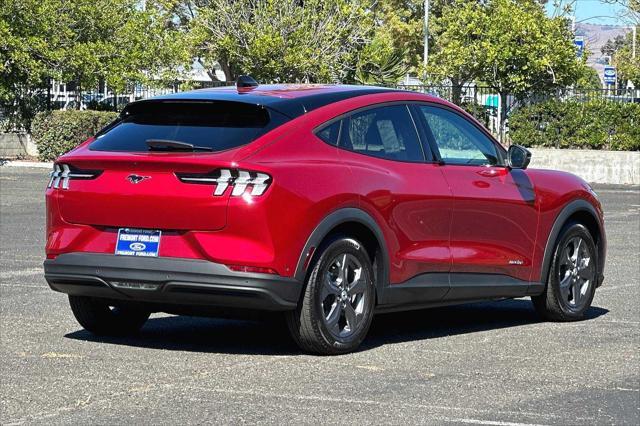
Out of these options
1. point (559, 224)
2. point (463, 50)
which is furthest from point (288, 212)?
point (463, 50)

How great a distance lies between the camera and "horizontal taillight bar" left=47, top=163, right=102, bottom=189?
845 centimetres

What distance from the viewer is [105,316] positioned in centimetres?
920

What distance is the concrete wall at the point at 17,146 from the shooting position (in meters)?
38.1

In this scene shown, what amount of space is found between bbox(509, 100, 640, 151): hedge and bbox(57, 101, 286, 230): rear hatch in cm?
2580

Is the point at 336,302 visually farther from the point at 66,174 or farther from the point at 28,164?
the point at 28,164

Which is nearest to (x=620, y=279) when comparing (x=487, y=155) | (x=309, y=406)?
(x=487, y=155)

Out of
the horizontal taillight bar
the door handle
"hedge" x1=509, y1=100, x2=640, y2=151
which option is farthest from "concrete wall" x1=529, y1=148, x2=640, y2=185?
the horizontal taillight bar

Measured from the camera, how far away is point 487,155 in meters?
9.94

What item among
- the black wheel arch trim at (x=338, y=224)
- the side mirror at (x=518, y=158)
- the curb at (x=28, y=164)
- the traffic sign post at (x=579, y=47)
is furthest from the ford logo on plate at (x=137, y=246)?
the traffic sign post at (x=579, y=47)

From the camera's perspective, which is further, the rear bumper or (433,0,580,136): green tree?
(433,0,580,136): green tree

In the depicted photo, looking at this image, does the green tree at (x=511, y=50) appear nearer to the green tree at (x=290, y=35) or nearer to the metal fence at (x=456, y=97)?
the metal fence at (x=456, y=97)

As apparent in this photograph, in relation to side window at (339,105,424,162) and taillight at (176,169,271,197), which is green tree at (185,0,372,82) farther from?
taillight at (176,169,271,197)

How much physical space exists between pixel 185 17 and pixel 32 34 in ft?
87.7

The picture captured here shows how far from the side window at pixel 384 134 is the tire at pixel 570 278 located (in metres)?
1.67
